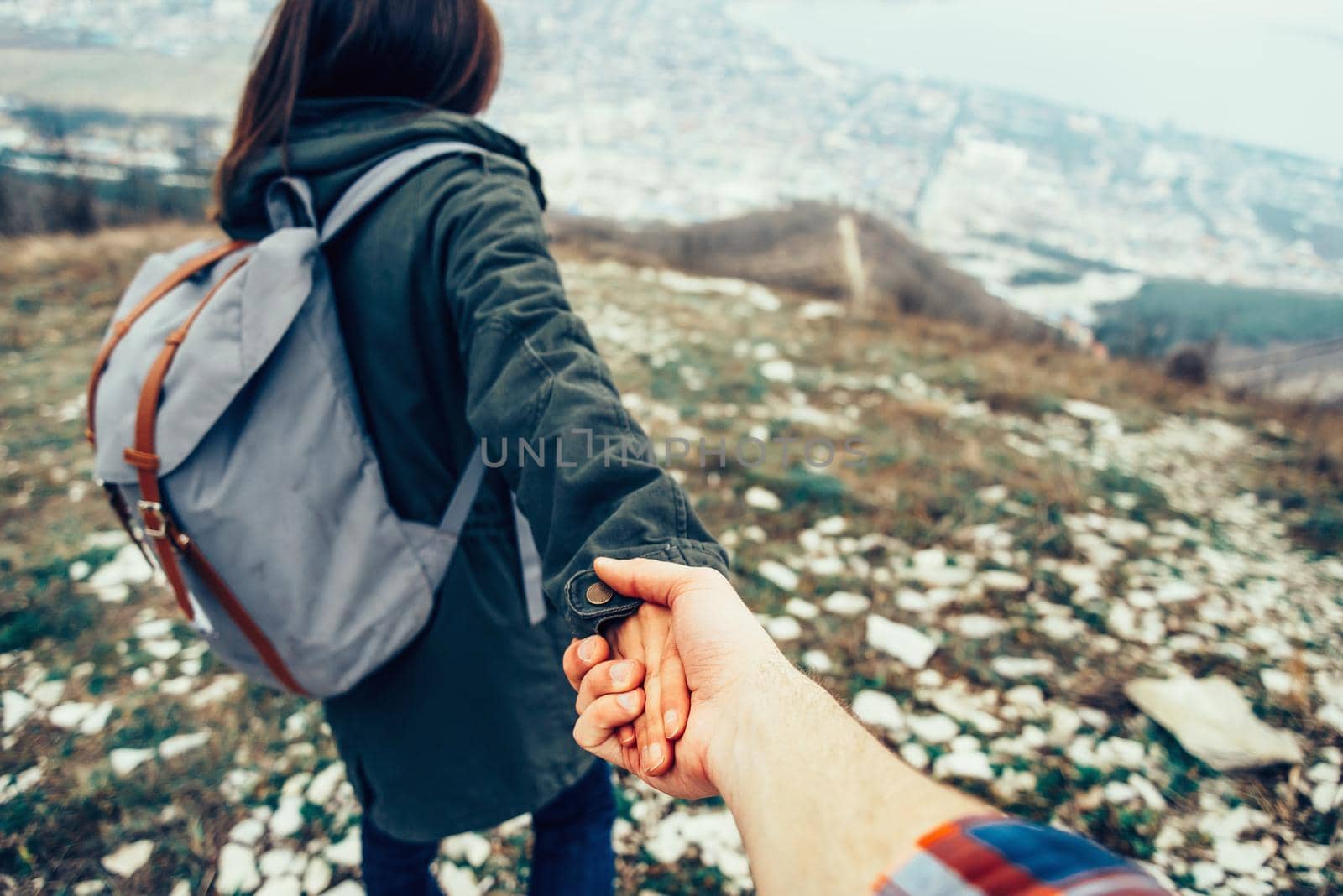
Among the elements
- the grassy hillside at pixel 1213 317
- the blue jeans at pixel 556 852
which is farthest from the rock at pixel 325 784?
the grassy hillside at pixel 1213 317

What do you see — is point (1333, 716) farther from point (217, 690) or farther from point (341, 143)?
point (217, 690)

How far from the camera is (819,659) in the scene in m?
2.95

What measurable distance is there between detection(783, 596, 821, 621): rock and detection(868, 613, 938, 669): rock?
0.26 meters

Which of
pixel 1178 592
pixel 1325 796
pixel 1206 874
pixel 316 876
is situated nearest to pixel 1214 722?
pixel 1325 796

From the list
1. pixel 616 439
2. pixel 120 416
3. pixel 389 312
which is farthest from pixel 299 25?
pixel 616 439

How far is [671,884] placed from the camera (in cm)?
214

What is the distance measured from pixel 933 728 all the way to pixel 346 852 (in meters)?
2.19

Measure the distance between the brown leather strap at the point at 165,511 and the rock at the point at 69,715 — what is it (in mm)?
2000

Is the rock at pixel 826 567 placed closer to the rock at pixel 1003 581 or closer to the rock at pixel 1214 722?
the rock at pixel 1003 581

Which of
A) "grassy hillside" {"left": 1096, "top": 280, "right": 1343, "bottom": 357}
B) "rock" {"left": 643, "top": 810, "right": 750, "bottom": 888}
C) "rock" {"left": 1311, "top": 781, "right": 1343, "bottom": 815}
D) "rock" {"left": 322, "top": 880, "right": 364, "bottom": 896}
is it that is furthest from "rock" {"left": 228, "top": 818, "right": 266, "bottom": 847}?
"grassy hillside" {"left": 1096, "top": 280, "right": 1343, "bottom": 357}

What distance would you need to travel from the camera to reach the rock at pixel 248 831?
222 cm

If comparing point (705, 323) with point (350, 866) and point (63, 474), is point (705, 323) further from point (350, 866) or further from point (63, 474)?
point (350, 866)

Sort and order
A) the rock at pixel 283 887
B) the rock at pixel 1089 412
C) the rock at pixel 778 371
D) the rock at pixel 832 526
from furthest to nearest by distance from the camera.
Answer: the rock at pixel 778 371 < the rock at pixel 1089 412 < the rock at pixel 832 526 < the rock at pixel 283 887

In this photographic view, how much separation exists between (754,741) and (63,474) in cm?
500
